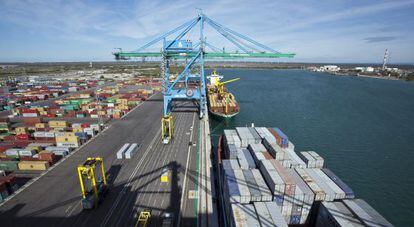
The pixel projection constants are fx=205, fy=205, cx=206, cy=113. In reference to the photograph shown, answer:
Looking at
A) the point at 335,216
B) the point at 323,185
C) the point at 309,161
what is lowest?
the point at 335,216

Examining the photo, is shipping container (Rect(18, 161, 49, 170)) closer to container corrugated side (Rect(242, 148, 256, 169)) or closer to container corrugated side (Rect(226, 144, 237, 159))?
container corrugated side (Rect(226, 144, 237, 159))

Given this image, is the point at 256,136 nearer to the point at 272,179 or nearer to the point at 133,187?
the point at 272,179

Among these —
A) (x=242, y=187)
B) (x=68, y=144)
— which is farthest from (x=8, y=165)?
(x=242, y=187)

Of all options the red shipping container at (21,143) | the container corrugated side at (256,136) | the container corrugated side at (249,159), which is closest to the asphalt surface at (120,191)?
the container corrugated side at (249,159)

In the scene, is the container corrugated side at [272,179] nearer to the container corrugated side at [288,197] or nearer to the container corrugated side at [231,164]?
the container corrugated side at [288,197]

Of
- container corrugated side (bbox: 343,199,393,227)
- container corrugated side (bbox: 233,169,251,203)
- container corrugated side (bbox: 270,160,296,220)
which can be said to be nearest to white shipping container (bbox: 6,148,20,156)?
container corrugated side (bbox: 233,169,251,203)

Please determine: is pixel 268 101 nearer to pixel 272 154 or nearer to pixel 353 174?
pixel 353 174

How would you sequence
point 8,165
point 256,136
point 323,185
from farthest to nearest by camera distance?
point 256,136
point 8,165
point 323,185
